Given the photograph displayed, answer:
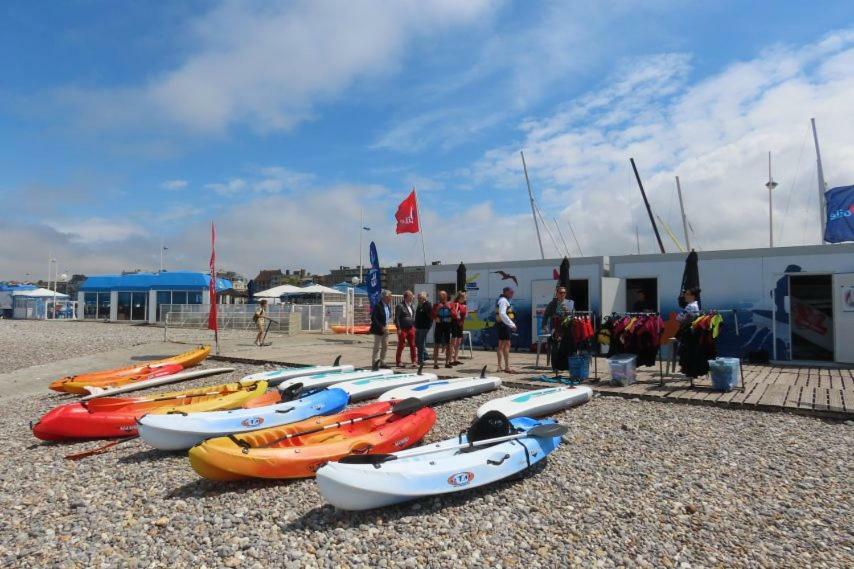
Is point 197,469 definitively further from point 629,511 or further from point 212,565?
point 629,511

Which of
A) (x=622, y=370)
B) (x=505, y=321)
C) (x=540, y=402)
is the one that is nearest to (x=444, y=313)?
(x=505, y=321)

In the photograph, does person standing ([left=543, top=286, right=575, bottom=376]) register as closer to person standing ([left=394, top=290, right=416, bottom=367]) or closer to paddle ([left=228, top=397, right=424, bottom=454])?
person standing ([left=394, top=290, right=416, bottom=367])

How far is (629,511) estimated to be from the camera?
4.20m

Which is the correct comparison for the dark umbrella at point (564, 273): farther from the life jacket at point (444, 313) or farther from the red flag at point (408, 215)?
the red flag at point (408, 215)

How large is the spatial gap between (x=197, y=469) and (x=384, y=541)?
1.84m

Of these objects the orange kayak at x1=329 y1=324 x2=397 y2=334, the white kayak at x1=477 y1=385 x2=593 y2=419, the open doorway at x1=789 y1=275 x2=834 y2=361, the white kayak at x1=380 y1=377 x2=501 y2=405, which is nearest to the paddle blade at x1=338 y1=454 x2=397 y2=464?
the white kayak at x1=477 y1=385 x2=593 y2=419

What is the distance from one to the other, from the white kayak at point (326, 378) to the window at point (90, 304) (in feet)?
124

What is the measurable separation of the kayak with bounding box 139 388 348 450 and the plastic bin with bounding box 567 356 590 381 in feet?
14.3

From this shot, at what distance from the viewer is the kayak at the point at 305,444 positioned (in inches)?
180

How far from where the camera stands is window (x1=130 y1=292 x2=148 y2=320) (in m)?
37.5

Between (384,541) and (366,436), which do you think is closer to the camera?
(384,541)

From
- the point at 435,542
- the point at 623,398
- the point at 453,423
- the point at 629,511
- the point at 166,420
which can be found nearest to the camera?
the point at 435,542

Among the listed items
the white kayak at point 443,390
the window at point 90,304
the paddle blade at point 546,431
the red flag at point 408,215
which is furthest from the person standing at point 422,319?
the window at point 90,304

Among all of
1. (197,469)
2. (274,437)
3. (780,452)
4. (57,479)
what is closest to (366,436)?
(274,437)
